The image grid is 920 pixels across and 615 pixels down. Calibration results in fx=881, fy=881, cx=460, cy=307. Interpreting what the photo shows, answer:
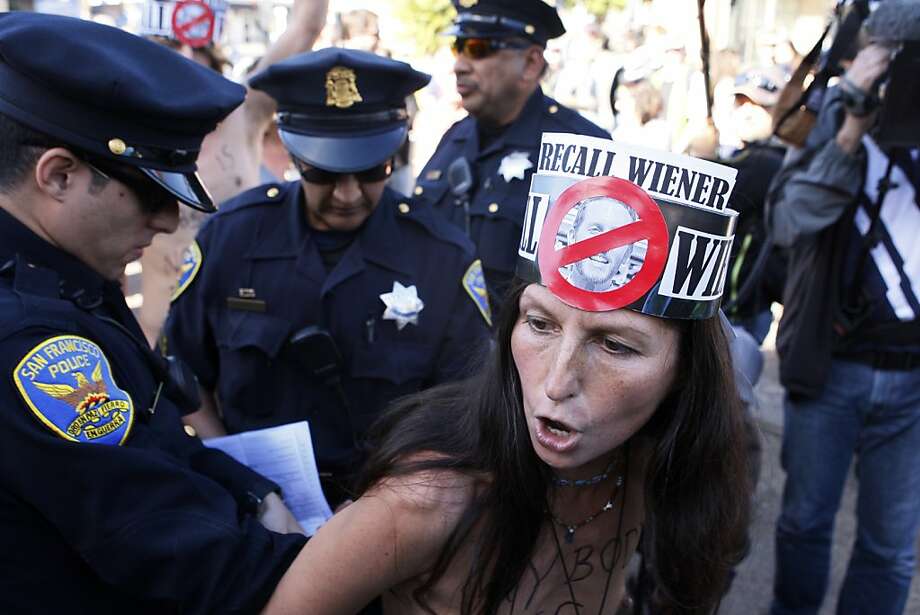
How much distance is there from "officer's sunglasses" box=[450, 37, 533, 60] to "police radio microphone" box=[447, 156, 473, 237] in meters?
0.45

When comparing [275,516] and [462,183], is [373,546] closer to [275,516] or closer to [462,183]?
[275,516]

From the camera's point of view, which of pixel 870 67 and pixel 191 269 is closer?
pixel 191 269

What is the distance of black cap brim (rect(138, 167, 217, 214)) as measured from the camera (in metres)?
1.79

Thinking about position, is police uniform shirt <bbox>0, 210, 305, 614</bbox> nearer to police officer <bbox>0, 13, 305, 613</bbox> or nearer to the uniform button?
police officer <bbox>0, 13, 305, 613</bbox>


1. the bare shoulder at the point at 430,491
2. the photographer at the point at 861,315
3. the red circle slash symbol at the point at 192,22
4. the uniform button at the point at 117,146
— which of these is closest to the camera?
the bare shoulder at the point at 430,491

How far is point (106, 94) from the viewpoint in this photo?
1.66 metres

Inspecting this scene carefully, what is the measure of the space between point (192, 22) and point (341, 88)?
1.95 m

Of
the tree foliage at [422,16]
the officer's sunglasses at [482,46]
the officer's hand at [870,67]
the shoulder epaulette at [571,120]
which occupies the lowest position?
the tree foliage at [422,16]

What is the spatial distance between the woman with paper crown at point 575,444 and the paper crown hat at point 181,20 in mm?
2867

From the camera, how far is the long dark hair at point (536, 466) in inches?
64.8

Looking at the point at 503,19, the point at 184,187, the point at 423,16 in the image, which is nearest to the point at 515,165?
the point at 503,19

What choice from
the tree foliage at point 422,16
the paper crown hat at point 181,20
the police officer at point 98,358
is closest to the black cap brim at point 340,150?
the police officer at point 98,358

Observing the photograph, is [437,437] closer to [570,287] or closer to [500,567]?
[500,567]

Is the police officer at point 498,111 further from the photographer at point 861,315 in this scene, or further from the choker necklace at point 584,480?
the choker necklace at point 584,480
